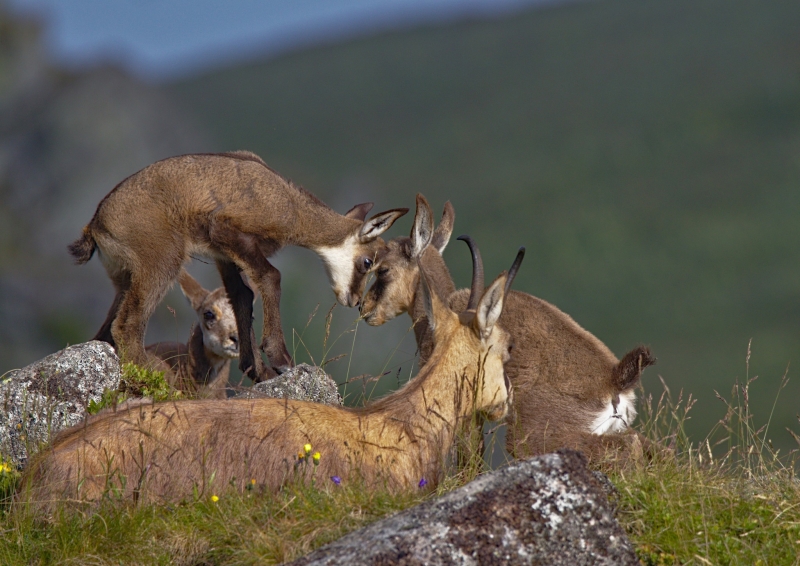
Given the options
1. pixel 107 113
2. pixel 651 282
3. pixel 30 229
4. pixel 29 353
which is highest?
pixel 107 113

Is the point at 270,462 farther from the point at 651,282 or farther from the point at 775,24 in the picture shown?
the point at 775,24

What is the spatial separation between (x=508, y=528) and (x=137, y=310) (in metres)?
4.55

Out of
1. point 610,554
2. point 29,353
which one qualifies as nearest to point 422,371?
point 610,554

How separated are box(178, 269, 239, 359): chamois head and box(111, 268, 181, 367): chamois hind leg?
168cm

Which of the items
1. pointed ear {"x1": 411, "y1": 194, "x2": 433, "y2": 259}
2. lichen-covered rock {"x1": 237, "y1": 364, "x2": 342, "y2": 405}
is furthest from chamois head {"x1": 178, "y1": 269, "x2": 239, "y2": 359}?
lichen-covered rock {"x1": 237, "y1": 364, "x2": 342, "y2": 405}

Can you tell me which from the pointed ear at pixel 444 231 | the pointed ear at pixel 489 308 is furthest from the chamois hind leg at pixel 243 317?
the pointed ear at pixel 489 308

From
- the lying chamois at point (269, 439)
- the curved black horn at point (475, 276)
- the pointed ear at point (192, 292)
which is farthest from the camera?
the pointed ear at point (192, 292)

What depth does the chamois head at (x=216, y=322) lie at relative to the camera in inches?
394

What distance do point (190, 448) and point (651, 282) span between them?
234 feet

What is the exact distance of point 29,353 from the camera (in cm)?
4622

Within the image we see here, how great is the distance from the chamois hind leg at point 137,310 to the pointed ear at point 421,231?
2139 mm

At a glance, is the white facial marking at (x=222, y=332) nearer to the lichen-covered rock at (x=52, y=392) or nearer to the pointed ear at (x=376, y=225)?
the pointed ear at (x=376, y=225)

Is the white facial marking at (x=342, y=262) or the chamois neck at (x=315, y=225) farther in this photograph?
the white facial marking at (x=342, y=262)

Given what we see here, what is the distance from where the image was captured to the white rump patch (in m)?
7.23
